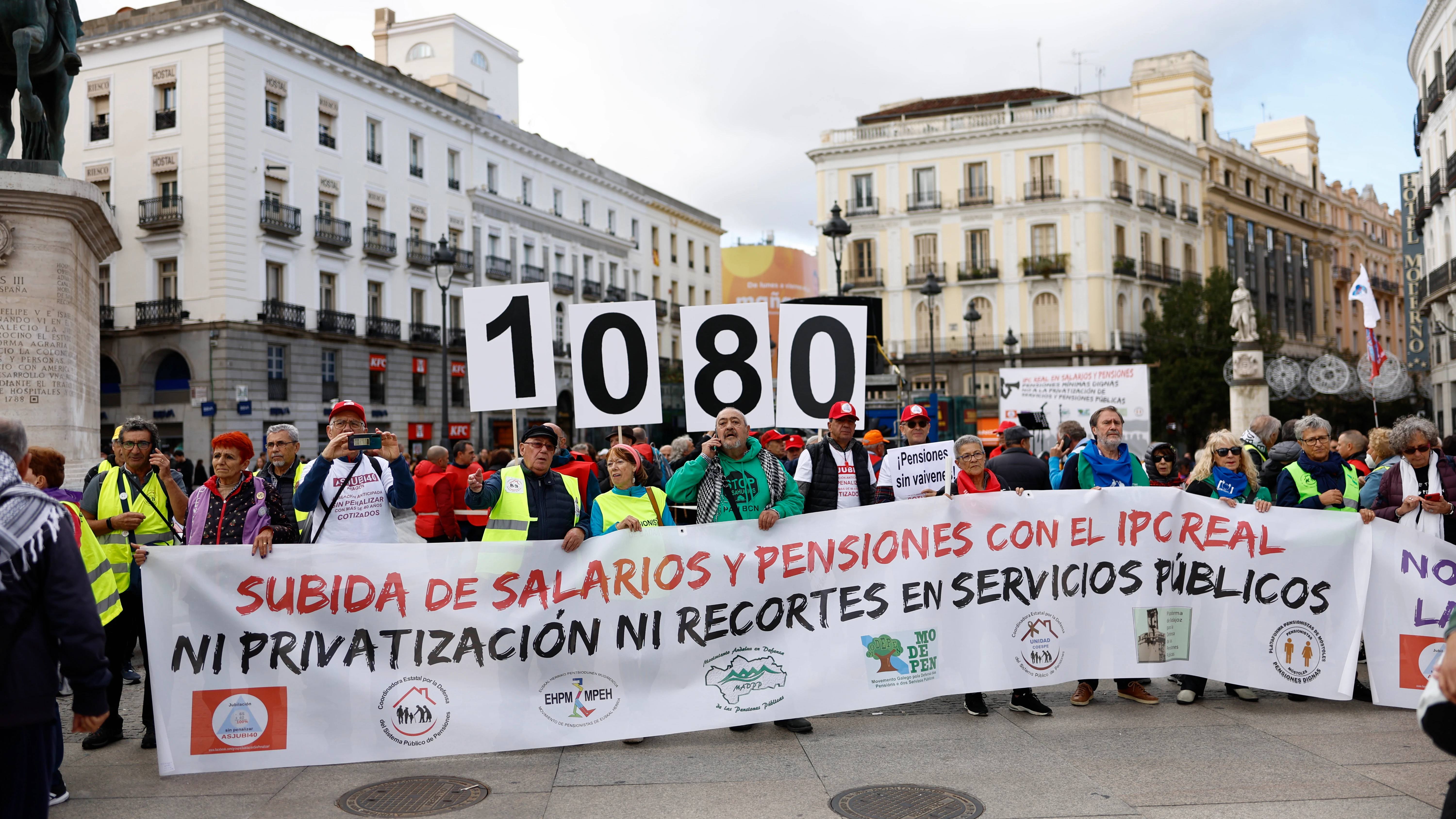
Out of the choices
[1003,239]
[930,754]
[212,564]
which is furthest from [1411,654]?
[1003,239]

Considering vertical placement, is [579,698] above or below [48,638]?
below

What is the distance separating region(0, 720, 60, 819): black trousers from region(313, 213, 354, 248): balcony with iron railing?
1505 inches

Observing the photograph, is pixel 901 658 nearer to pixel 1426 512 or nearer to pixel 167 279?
pixel 1426 512

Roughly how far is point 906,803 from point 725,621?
1.60 meters

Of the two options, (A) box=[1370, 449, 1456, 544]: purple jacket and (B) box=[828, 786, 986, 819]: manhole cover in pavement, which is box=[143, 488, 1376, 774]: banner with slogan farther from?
(B) box=[828, 786, 986, 819]: manhole cover in pavement

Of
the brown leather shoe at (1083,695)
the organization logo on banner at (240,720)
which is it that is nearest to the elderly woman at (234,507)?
the organization logo on banner at (240,720)

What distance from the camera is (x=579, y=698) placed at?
19.9 feet


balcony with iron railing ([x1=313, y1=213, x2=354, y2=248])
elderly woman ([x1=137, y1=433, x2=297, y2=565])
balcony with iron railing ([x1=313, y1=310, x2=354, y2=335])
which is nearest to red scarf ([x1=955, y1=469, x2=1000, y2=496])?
elderly woman ([x1=137, y1=433, x2=297, y2=565])

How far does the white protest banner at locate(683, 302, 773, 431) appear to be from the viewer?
324 inches

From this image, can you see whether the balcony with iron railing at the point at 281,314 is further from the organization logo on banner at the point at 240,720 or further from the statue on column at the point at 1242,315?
the organization logo on banner at the point at 240,720

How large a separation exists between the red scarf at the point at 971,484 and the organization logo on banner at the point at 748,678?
5.29ft

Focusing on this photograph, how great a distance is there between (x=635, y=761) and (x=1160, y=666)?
319cm

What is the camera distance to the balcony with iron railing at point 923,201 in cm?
5681

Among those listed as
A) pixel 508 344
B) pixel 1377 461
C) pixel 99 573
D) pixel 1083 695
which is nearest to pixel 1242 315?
pixel 1377 461
